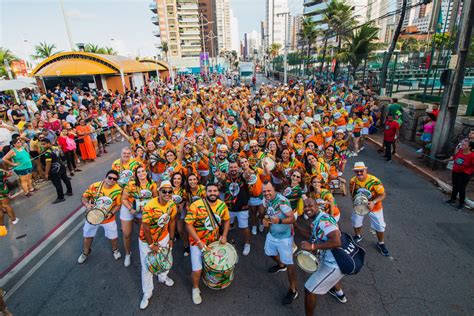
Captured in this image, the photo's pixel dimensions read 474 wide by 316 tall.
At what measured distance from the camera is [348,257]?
3.24 m

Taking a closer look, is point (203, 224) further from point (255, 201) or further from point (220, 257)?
point (255, 201)

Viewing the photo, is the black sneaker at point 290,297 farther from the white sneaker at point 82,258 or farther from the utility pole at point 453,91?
the utility pole at point 453,91

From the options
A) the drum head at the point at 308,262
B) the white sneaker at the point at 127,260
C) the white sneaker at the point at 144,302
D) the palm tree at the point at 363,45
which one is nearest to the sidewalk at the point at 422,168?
the drum head at the point at 308,262

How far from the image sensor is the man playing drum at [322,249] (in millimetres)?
3277

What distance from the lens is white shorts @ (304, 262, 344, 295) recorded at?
11.2 feet

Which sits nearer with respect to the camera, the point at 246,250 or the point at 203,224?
the point at 203,224

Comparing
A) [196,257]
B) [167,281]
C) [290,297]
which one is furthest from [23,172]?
[290,297]

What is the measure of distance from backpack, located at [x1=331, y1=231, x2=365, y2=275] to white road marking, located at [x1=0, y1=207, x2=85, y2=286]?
572 centimetres

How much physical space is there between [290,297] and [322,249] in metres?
1.33

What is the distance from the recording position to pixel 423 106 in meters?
11.9

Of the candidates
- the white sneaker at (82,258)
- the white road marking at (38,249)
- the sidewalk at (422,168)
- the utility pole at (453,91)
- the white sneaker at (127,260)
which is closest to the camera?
the white road marking at (38,249)

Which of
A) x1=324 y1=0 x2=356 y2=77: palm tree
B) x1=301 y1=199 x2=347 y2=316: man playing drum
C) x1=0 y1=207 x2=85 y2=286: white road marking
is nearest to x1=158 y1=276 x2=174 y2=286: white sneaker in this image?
x1=301 y1=199 x2=347 y2=316: man playing drum

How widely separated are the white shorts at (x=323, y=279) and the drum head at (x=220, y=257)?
1115 millimetres

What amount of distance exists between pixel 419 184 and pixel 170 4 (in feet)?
396
